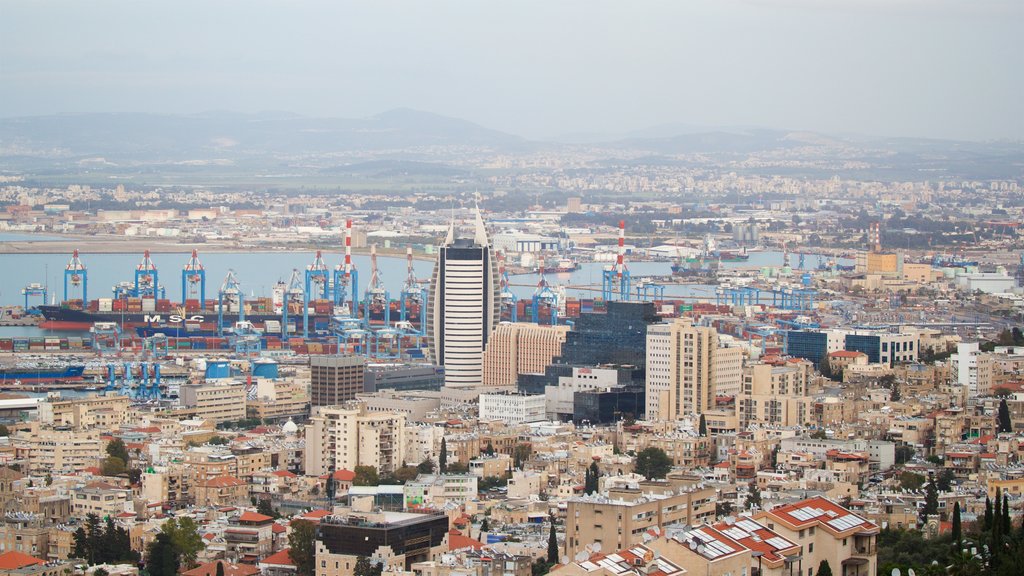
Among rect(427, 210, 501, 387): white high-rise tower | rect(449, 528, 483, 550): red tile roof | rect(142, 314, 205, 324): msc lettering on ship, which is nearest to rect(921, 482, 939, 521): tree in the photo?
rect(449, 528, 483, 550): red tile roof

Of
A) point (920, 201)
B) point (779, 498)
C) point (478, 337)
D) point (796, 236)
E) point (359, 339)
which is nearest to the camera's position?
point (779, 498)

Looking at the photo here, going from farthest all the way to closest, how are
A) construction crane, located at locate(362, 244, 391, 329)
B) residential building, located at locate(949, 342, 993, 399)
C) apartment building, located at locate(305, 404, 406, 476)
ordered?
construction crane, located at locate(362, 244, 391, 329) < residential building, located at locate(949, 342, 993, 399) < apartment building, located at locate(305, 404, 406, 476)

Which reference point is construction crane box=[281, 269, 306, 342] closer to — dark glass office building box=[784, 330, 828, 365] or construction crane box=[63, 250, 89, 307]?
construction crane box=[63, 250, 89, 307]

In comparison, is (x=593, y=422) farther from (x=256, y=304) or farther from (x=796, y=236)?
(x=796, y=236)

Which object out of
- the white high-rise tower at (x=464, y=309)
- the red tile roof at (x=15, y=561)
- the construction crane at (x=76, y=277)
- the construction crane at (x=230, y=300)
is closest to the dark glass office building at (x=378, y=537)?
the red tile roof at (x=15, y=561)

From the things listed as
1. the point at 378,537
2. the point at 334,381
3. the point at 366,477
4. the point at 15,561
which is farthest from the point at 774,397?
the point at 15,561

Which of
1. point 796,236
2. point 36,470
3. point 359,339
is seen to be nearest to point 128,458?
point 36,470
